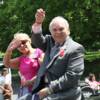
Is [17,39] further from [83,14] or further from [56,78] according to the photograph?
[83,14]

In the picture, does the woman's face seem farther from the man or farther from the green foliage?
the green foliage

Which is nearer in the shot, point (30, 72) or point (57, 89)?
point (57, 89)

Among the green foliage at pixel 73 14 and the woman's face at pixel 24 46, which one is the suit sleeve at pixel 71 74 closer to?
the woman's face at pixel 24 46

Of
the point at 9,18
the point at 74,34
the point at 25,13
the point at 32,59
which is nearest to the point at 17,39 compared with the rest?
the point at 32,59

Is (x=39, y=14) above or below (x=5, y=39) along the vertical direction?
above

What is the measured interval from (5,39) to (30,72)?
87.1 feet

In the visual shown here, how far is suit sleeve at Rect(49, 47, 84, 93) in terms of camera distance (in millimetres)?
4324

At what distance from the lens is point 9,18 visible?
102ft

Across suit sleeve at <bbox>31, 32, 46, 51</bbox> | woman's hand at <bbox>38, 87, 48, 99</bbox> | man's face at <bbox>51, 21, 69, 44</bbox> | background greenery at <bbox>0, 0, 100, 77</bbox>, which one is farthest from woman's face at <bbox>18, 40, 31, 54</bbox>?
background greenery at <bbox>0, 0, 100, 77</bbox>

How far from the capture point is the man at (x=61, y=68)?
4344mm

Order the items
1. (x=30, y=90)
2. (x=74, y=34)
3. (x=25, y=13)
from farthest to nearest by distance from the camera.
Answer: (x=25, y=13), (x=74, y=34), (x=30, y=90)

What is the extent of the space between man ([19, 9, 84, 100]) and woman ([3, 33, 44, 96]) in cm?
53

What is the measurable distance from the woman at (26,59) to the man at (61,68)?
0.53 metres

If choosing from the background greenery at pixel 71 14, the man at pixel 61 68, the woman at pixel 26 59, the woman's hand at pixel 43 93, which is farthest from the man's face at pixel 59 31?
the background greenery at pixel 71 14
